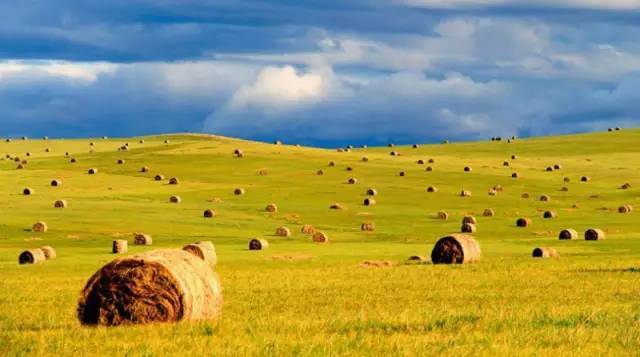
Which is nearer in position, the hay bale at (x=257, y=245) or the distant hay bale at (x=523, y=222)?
the hay bale at (x=257, y=245)

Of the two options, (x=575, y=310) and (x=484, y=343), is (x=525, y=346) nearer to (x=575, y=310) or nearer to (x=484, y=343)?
(x=484, y=343)

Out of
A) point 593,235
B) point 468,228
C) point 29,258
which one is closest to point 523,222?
point 468,228

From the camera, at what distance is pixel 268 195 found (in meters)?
102

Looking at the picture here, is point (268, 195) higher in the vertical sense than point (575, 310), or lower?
higher

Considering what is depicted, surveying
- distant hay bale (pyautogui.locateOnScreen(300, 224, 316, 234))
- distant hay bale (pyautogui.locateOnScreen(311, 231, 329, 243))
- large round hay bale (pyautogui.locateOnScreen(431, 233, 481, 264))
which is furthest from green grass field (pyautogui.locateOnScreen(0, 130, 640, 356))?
distant hay bale (pyautogui.locateOnScreen(300, 224, 316, 234))

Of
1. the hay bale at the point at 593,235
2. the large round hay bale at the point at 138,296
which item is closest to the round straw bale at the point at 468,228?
the hay bale at the point at 593,235

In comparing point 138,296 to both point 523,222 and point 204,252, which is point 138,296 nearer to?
point 204,252

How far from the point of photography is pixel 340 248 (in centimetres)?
6219

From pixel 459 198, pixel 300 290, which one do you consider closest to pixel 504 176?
pixel 459 198

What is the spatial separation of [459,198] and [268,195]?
16162 mm

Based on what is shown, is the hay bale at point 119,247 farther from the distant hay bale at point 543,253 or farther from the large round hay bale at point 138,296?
the large round hay bale at point 138,296

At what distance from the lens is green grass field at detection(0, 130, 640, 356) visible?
2242 centimetres

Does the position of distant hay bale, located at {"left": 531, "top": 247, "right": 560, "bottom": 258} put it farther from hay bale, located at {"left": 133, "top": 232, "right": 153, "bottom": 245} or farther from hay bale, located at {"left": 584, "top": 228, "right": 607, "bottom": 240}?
hay bale, located at {"left": 133, "top": 232, "right": 153, "bottom": 245}

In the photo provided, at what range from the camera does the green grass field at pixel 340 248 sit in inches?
883
